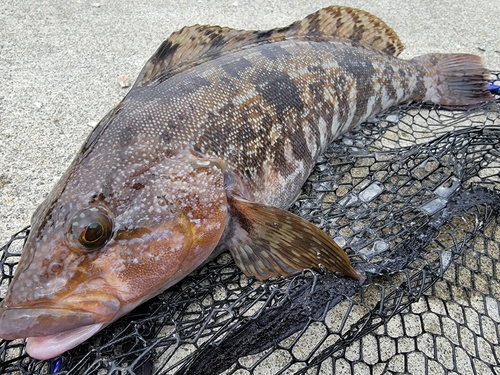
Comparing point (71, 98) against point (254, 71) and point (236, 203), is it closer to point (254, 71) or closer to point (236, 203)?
point (254, 71)

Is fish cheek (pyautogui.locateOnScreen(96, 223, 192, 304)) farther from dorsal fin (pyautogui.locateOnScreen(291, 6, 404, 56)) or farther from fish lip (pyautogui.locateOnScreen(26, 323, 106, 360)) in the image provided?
dorsal fin (pyautogui.locateOnScreen(291, 6, 404, 56))

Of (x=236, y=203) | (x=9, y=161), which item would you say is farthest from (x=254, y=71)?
(x=9, y=161)

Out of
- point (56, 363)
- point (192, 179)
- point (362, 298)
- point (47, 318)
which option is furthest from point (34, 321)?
point (362, 298)

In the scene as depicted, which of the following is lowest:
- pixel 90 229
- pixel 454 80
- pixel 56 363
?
pixel 454 80

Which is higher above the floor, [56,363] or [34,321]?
[34,321]

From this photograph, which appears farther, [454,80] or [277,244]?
[454,80]

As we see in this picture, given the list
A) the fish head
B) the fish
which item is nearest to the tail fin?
the fish

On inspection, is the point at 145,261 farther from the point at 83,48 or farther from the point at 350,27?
the point at 83,48
